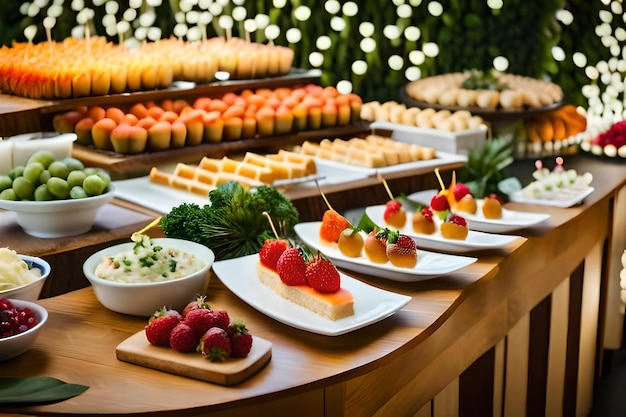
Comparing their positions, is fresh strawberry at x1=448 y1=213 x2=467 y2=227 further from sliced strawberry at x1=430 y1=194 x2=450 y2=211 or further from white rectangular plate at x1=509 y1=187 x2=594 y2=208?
white rectangular plate at x1=509 y1=187 x2=594 y2=208

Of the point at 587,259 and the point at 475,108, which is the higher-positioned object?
the point at 475,108

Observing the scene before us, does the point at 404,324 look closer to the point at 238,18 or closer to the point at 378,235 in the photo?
the point at 378,235

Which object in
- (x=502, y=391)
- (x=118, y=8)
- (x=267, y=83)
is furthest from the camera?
(x=118, y=8)

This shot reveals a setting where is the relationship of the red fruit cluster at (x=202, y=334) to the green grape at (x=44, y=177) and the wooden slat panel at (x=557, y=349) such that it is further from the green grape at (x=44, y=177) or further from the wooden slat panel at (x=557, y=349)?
the wooden slat panel at (x=557, y=349)

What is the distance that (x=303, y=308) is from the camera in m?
2.23

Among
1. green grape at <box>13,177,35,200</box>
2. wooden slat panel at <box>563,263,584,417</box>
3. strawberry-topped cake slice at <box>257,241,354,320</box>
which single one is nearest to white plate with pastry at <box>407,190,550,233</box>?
wooden slat panel at <box>563,263,584,417</box>

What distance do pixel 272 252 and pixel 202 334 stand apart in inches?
18.4

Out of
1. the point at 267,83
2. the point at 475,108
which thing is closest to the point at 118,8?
the point at 267,83

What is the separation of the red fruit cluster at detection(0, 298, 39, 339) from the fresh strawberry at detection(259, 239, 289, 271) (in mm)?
648

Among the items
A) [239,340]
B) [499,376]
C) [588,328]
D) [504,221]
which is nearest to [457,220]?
[504,221]

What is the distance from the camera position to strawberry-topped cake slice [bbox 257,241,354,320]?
215cm

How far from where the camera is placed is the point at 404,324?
221cm

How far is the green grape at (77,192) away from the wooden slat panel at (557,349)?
75.1 inches

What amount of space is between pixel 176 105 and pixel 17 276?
210 cm
